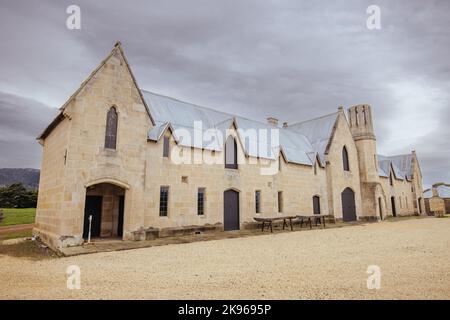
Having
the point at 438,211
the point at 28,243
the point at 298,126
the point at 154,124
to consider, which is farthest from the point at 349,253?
the point at 438,211

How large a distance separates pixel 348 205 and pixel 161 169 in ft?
71.1

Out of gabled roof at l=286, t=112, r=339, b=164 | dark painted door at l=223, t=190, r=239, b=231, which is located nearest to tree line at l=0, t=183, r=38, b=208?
dark painted door at l=223, t=190, r=239, b=231

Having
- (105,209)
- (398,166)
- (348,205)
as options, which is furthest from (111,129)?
(398,166)

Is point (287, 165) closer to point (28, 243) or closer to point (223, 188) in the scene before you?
point (223, 188)

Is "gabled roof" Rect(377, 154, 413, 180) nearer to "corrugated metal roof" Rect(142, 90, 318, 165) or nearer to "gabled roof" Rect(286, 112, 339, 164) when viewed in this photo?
"gabled roof" Rect(286, 112, 339, 164)

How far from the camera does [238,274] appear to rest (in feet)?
22.1

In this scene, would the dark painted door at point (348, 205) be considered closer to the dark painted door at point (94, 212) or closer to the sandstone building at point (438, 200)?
the sandstone building at point (438, 200)

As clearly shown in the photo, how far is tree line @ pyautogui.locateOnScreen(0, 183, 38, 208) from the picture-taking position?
37.8 m

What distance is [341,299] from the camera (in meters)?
4.77

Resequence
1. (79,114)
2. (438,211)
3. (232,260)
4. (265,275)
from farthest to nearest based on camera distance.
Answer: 1. (438,211)
2. (79,114)
3. (232,260)
4. (265,275)

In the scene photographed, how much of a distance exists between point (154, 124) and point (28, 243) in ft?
28.9

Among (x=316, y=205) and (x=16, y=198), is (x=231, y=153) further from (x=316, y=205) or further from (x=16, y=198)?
(x=16, y=198)

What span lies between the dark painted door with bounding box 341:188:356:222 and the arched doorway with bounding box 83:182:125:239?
22.3 meters

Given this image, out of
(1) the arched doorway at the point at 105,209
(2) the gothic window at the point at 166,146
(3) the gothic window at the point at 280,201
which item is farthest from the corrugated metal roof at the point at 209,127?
(1) the arched doorway at the point at 105,209
